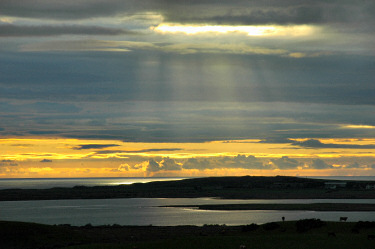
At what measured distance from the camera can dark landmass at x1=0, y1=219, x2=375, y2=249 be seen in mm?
49062

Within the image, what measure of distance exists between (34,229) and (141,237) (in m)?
13.3

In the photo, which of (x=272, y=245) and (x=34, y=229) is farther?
(x=34, y=229)

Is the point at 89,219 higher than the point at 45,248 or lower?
higher

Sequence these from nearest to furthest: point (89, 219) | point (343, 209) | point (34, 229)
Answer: point (34, 229) → point (89, 219) → point (343, 209)

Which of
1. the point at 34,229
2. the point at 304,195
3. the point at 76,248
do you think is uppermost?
the point at 304,195

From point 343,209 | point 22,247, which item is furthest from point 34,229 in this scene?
point 343,209

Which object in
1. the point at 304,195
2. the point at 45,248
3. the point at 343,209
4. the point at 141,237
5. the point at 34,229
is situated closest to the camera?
the point at 45,248

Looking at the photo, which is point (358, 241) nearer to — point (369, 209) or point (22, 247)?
point (22, 247)

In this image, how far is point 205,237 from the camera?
51.9 metres

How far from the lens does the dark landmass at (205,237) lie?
49.1 meters

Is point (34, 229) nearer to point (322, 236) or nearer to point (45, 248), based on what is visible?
point (45, 248)

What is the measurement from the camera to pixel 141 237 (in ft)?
227

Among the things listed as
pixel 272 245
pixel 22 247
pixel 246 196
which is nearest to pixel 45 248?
pixel 22 247

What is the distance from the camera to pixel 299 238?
50.5m
